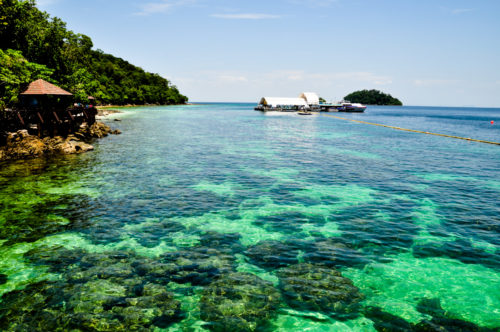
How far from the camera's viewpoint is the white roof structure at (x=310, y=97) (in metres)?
132

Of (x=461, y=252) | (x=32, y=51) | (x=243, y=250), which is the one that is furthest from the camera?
(x=32, y=51)

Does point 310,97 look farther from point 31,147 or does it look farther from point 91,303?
point 91,303

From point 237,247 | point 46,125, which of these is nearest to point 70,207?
point 237,247

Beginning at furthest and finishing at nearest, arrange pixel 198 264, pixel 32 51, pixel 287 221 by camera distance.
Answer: pixel 32 51 < pixel 287 221 < pixel 198 264

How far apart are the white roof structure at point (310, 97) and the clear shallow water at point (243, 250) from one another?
11387cm

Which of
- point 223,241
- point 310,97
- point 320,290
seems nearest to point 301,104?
point 310,97

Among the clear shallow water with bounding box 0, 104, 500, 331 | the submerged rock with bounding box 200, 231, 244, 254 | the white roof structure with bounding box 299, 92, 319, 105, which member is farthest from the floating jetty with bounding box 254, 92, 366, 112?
the submerged rock with bounding box 200, 231, 244, 254

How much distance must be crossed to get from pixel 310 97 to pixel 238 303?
133016 millimetres

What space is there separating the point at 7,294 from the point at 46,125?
30.0 meters

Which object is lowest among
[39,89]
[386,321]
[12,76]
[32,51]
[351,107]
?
[386,321]

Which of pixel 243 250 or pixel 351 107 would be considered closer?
pixel 243 250

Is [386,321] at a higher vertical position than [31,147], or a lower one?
lower

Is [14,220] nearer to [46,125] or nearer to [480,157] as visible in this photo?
[46,125]

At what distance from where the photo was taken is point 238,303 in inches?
308
